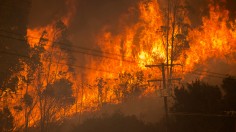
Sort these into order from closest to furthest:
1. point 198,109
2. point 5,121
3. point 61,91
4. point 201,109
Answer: point 201,109, point 198,109, point 5,121, point 61,91

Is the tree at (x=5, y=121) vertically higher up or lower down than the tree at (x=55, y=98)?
lower down

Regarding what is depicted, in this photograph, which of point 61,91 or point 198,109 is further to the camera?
point 61,91

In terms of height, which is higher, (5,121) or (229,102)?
(229,102)

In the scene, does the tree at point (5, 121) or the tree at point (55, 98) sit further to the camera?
the tree at point (55, 98)

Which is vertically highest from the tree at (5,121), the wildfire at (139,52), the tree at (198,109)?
the wildfire at (139,52)

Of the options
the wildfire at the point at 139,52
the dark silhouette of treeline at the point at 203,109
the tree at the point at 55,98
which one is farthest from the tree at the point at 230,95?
the tree at the point at 55,98

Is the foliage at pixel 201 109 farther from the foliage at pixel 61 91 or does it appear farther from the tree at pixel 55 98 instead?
the foliage at pixel 61 91

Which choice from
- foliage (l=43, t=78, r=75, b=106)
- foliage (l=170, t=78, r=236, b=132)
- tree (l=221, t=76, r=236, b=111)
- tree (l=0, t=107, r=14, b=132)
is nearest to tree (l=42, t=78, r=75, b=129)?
foliage (l=43, t=78, r=75, b=106)


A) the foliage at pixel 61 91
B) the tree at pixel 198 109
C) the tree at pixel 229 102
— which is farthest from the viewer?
the foliage at pixel 61 91

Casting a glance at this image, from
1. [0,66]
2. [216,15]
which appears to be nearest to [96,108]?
[0,66]

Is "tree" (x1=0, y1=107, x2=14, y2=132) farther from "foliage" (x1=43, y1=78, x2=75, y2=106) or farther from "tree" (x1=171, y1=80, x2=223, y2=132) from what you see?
"tree" (x1=171, y1=80, x2=223, y2=132)

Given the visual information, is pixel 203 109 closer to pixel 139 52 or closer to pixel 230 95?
pixel 230 95

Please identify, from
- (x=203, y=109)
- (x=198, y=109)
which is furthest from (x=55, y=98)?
(x=203, y=109)

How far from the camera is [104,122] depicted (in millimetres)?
36969
